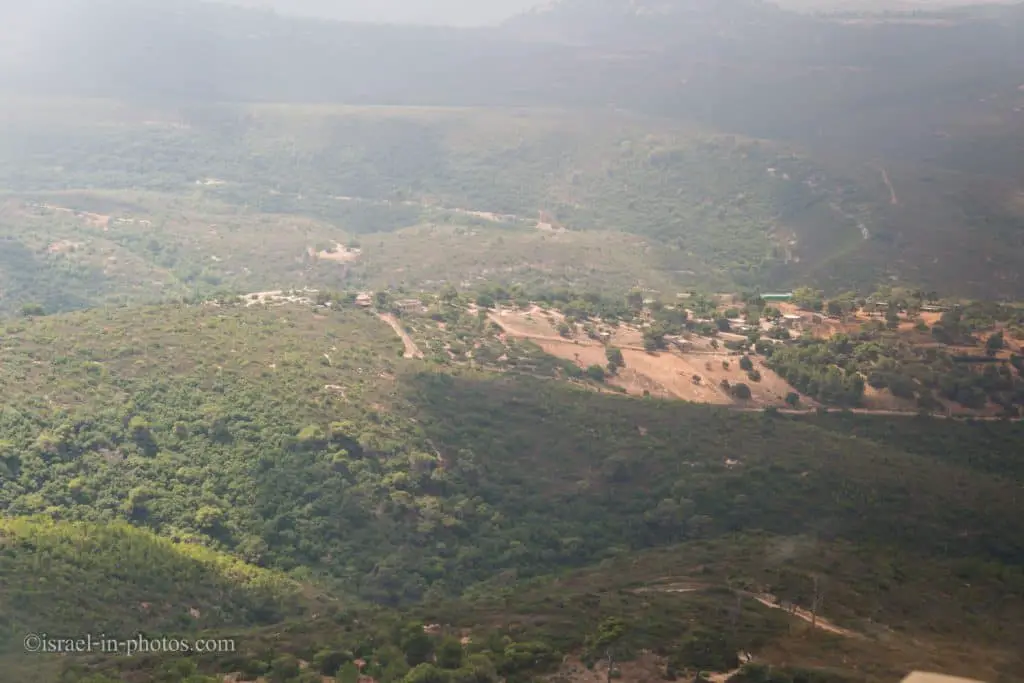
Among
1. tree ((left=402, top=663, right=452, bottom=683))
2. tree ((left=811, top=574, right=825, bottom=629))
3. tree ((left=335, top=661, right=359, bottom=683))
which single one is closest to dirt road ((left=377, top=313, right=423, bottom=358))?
tree ((left=811, top=574, right=825, bottom=629))

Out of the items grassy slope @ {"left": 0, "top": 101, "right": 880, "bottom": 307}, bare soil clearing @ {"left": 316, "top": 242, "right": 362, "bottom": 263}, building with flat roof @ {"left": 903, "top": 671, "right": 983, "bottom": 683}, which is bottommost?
bare soil clearing @ {"left": 316, "top": 242, "right": 362, "bottom": 263}

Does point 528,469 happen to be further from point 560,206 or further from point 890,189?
point 560,206

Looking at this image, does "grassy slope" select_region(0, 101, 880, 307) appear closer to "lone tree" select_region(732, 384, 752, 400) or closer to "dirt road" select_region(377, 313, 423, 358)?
"dirt road" select_region(377, 313, 423, 358)

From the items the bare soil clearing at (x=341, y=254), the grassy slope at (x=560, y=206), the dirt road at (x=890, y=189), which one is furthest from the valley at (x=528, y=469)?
the bare soil clearing at (x=341, y=254)

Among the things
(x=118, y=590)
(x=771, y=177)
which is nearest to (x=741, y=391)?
(x=118, y=590)

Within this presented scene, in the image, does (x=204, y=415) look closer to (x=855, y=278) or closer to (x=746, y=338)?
(x=746, y=338)

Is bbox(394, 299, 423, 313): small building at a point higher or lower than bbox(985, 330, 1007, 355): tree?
lower

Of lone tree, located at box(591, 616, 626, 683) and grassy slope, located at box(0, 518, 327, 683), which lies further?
grassy slope, located at box(0, 518, 327, 683)

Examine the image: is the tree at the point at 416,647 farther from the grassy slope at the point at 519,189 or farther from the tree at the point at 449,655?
the grassy slope at the point at 519,189
